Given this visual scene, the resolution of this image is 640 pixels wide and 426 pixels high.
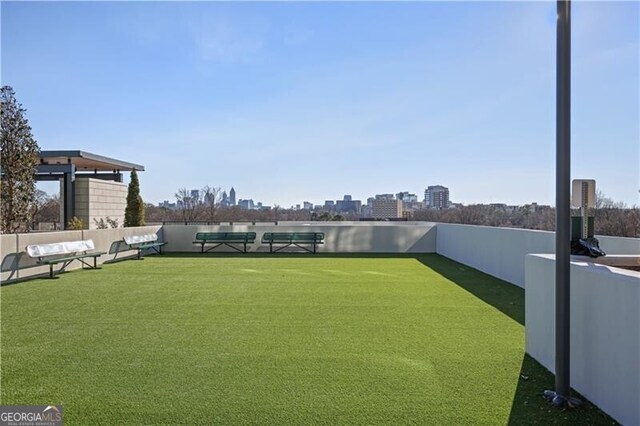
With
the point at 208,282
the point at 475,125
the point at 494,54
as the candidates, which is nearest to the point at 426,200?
the point at 475,125

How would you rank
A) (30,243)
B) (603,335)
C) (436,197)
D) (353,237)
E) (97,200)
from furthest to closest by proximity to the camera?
(436,197) < (97,200) < (353,237) < (30,243) < (603,335)

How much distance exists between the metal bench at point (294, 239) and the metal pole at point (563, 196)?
11587 millimetres

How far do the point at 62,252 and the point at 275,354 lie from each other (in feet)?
25.9

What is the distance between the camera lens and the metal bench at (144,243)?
12.7m

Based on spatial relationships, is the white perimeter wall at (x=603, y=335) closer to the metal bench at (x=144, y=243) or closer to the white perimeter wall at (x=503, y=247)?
the white perimeter wall at (x=503, y=247)

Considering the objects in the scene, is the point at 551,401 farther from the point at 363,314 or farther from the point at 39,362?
the point at 39,362

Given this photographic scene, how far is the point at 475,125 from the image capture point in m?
14.4

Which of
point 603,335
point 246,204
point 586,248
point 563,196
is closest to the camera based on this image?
point 603,335

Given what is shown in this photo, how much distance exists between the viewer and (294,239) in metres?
14.8

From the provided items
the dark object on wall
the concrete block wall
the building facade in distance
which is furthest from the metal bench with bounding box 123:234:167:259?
the building facade in distance

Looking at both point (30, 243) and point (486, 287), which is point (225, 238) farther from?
point (486, 287)

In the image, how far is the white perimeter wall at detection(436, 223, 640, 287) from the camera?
5.96m

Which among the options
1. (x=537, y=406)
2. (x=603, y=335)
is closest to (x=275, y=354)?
(x=537, y=406)

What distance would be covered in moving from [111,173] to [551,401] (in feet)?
82.0
